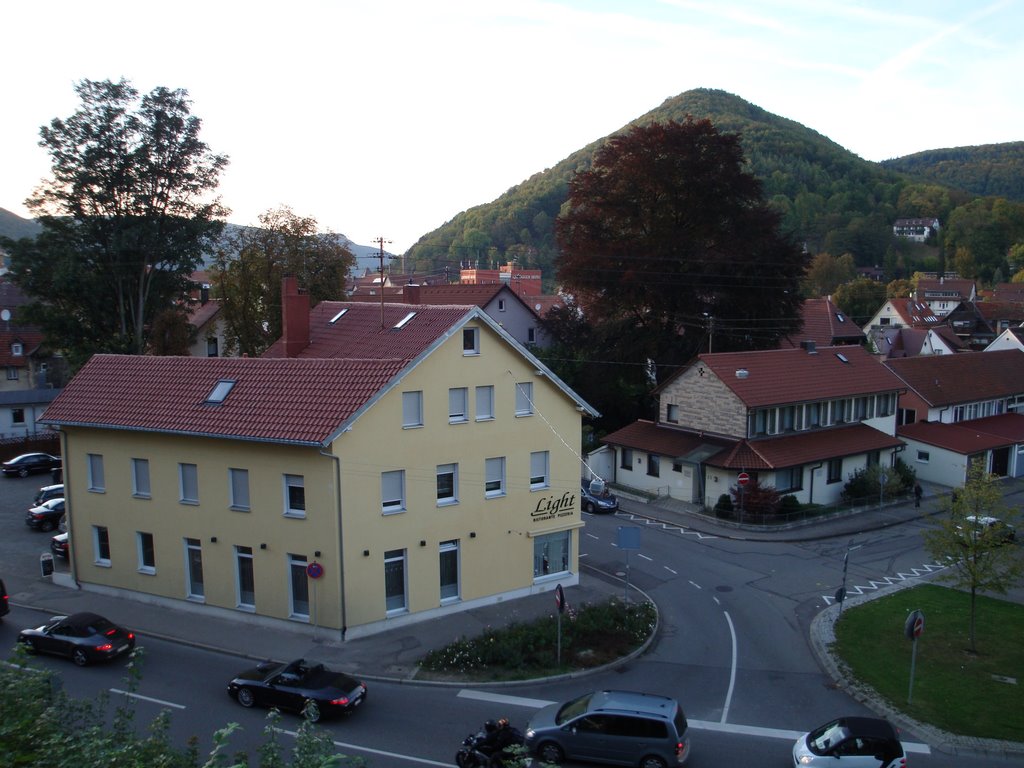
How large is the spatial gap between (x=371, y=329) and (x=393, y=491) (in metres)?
9.71

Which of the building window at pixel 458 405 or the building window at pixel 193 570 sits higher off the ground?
the building window at pixel 458 405

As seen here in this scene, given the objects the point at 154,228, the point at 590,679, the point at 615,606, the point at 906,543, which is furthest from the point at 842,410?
the point at 154,228

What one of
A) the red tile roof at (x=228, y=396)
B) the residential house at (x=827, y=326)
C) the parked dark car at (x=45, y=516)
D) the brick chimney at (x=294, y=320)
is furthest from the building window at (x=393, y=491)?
the residential house at (x=827, y=326)

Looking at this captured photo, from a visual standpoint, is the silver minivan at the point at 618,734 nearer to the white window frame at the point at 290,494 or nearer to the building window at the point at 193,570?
the white window frame at the point at 290,494

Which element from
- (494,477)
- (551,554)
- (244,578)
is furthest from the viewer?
(551,554)

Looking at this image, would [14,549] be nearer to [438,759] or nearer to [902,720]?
[438,759]

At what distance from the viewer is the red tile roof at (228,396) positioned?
74.1 ft

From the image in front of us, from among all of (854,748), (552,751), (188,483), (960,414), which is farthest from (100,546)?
(960,414)

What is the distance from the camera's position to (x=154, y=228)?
45344 millimetres

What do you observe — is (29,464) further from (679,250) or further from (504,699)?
(679,250)

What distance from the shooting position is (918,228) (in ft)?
568

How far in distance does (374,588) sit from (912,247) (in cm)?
17148

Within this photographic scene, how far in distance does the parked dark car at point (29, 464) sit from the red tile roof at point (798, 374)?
36.1 meters

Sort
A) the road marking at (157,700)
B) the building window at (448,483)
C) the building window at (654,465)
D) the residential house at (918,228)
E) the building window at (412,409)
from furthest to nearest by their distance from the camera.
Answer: the residential house at (918,228) < the building window at (654,465) < the building window at (448,483) < the building window at (412,409) < the road marking at (157,700)
